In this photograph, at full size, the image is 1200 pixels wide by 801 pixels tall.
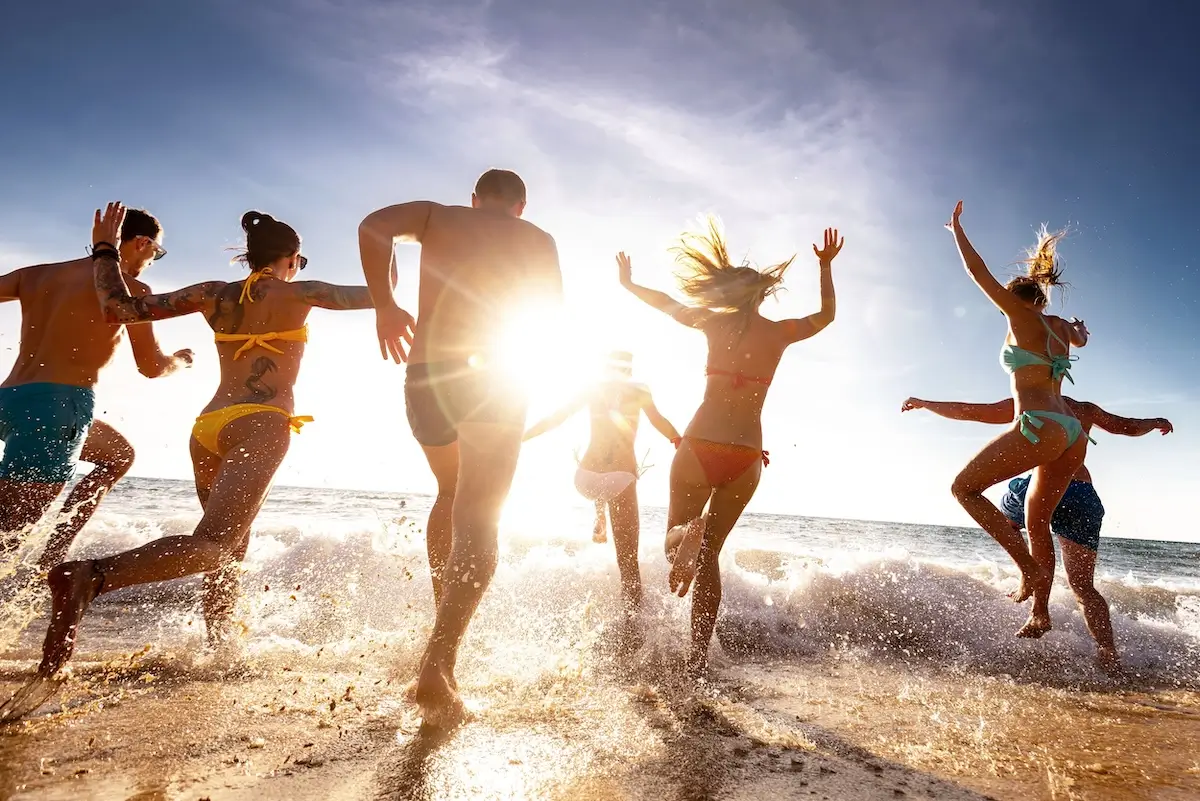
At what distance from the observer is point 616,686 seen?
362 cm

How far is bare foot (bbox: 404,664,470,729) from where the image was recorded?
2.49 m

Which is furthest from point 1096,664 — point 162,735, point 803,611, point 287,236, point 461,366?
point 287,236

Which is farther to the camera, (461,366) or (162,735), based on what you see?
(461,366)

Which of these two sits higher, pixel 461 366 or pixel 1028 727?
pixel 461 366

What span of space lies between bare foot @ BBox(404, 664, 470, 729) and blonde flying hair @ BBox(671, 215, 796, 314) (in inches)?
116

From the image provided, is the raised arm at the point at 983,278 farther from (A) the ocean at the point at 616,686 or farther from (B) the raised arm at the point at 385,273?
(B) the raised arm at the point at 385,273

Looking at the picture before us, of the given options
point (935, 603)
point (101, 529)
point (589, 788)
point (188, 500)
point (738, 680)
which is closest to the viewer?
point (589, 788)

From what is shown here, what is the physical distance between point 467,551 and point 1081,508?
5.36m

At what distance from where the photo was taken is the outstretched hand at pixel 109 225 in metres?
3.52

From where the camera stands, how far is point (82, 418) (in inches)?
153

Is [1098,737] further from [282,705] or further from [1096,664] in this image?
[282,705]

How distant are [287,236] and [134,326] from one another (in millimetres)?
1362

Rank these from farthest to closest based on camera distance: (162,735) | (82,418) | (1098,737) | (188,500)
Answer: (188,500) → (82,418) → (1098,737) → (162,735)

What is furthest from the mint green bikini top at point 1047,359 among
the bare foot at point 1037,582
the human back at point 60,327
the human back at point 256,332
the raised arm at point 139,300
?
the human back at point 60,327
